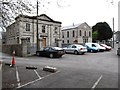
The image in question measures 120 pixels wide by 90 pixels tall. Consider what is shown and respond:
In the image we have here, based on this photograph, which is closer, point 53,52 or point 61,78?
point 61,78

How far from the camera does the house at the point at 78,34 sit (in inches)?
2554

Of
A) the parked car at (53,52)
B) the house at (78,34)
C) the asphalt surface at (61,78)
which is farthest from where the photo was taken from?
the house at (78,34)

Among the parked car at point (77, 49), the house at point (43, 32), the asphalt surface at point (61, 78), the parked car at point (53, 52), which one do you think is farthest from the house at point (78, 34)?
the asphalt surface at point (61, 78)

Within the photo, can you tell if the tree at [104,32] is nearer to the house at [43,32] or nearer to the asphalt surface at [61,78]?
the house at [43,32]

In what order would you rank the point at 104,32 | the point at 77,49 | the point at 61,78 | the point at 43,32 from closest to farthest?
the point at 61,78 → the point at 77,49 → the point at 43,32 → the point at 104,32

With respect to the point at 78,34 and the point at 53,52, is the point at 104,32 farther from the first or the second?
the point at 53,52

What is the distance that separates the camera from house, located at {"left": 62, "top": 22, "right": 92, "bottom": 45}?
213ft

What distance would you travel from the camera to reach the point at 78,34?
64750 millimetres

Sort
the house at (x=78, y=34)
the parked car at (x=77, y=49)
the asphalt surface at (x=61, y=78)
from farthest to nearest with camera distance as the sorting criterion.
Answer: the house at (x=78, y=34) → the parked car at (x=77, y=49) → the asphalt surface at (x=61, y=78)

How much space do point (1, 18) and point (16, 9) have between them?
105 centimetres

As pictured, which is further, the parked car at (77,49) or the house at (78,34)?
the house at (78,34)

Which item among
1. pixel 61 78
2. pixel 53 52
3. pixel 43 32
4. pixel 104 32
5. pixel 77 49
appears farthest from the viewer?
pixel 104 32

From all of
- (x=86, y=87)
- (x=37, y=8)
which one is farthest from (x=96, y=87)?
(x=37, y=8)

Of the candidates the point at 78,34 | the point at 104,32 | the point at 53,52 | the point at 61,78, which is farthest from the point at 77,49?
the point at 104,32
